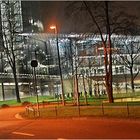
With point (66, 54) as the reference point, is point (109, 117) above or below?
below

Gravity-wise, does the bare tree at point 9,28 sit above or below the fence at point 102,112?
above

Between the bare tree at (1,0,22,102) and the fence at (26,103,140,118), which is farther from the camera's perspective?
the bare tree at (1,0,22,102)

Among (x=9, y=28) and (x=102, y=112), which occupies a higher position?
(x=9, y=28)

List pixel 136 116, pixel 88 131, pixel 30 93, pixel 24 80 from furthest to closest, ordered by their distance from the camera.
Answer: pixel 24 80
pixel 30 93
pixel 136 116
pixel 88 131

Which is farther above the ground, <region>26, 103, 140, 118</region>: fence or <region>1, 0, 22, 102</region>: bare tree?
<region>1, 0, 22, 102</region>: bare tree

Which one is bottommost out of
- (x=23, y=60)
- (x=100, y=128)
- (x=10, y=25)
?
(x=100, y=128)

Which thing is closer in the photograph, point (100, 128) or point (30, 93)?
point (100, 128)

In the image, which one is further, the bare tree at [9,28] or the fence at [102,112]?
the bare tree at [9,28]

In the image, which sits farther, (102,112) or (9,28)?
(9,28)

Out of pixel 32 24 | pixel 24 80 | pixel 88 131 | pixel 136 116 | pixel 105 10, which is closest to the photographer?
pixel 88 131

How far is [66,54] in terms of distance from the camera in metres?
66.1

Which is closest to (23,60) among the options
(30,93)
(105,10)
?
(30,93)

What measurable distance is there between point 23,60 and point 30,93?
9.06 meters

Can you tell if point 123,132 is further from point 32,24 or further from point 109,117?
point 32,24
